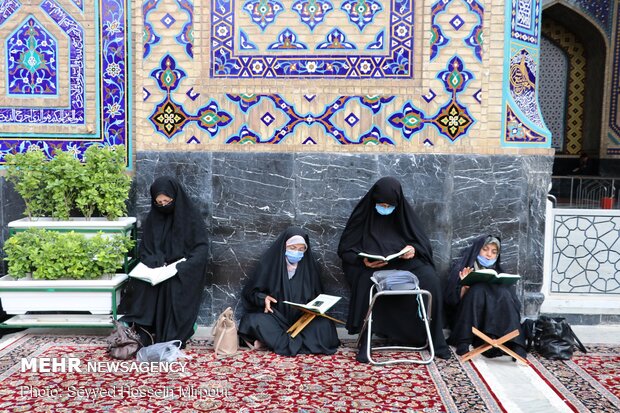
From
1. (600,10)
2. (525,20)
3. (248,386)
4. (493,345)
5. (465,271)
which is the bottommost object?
(248,386)

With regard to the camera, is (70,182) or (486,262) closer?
(486,262)

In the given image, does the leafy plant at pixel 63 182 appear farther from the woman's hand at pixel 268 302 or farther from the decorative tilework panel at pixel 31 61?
the woman's hand at pixel 268 302

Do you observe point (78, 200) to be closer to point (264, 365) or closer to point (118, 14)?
point (118, 14)

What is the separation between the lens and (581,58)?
12.6 m

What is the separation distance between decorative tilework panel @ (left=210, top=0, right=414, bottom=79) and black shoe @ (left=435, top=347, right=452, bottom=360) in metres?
2.02

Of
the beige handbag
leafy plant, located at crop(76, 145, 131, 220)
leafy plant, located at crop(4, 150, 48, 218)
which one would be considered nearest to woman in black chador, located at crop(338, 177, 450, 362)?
the beige handbag

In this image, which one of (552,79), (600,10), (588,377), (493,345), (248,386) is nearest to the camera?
(248,386)

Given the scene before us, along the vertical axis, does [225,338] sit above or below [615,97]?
below

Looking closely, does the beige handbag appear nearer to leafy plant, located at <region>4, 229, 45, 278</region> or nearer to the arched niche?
leafy plant, located at <region>4, 229, 45, 278</region>

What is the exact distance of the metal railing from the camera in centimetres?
1119

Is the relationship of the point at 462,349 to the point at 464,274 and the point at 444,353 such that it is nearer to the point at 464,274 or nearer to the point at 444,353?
the point at 444,353

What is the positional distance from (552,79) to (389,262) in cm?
960

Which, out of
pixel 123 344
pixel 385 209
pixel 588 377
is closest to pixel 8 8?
pixel 123 344

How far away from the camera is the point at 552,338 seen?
420cm
